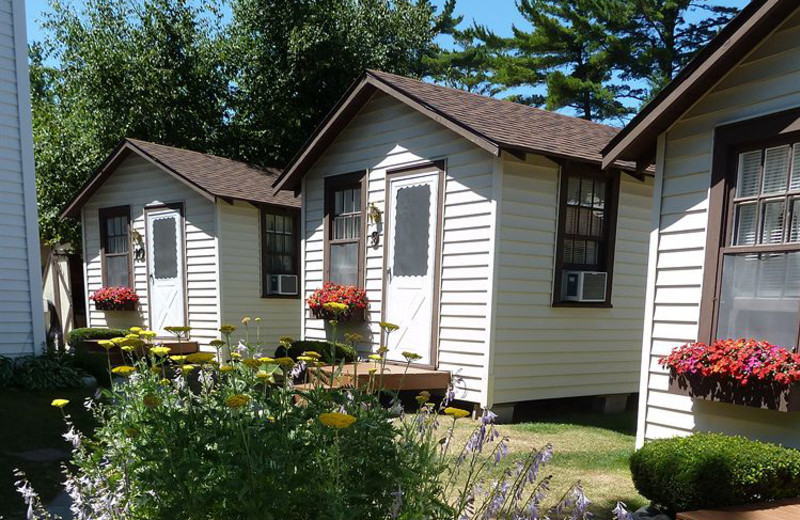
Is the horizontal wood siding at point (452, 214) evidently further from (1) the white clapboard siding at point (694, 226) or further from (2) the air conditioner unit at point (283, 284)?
(2) the air conditioner unit at point (283, 284)

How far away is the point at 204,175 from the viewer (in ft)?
34.8

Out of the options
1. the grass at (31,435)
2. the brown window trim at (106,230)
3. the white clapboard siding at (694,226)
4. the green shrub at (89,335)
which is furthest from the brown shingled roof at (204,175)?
the white clapboard siding at (694,226)

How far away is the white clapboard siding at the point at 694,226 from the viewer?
412 centimetres

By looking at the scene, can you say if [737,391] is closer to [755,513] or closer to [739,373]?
[739,373]

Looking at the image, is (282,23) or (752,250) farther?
(282,23)

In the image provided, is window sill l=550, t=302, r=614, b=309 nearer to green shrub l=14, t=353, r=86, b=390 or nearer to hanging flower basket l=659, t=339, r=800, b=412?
hanging flower basket l=659, t=339, r=800, b=412

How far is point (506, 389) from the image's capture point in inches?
Answer: 263

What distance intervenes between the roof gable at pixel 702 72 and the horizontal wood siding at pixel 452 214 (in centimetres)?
182

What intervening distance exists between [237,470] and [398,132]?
6.56m

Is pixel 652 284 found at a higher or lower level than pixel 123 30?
lower

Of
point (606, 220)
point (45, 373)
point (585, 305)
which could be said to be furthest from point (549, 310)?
point (45, 373)

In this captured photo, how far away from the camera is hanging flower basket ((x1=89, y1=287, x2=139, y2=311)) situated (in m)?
11.2

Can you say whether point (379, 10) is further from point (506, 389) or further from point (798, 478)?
point (798, 478)

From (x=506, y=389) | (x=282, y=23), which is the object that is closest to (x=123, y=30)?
(x=282, y=23)
